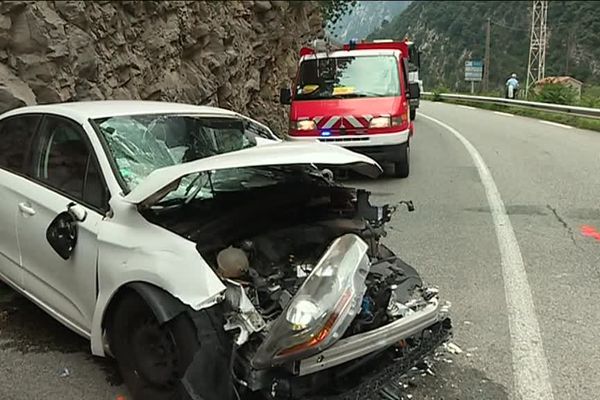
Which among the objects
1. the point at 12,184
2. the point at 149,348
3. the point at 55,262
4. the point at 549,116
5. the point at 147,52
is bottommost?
the point at 549,116

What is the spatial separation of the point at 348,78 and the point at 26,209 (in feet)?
24.5

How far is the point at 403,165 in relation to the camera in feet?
33.8

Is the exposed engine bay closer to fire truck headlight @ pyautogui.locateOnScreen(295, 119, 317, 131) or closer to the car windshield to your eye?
fire truck headlight @ pyautogui.locateOnScreen(295, 119, 317, 131)

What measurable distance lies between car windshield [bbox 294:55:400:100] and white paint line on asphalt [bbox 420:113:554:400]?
3.80m

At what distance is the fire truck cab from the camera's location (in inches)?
398

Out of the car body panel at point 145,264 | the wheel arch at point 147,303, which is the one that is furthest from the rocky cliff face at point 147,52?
the wheel arch at point 147,303

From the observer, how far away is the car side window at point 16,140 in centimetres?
459

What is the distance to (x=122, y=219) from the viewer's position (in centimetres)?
352

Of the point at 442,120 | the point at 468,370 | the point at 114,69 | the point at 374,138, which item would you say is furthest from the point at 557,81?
the point at 468,370

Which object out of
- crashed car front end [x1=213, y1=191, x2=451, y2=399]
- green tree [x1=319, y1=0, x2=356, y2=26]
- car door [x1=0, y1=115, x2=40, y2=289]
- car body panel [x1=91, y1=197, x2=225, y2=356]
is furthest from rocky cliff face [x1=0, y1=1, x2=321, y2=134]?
green tree [x1=319, y1=0, x2=356, y2=26]

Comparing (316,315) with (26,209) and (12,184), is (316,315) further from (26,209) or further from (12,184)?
(12,184)

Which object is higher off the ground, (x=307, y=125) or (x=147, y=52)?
(x=147, y=52)

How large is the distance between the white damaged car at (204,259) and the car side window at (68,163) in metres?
0.01

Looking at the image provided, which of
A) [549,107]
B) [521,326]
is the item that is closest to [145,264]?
[521,326]
